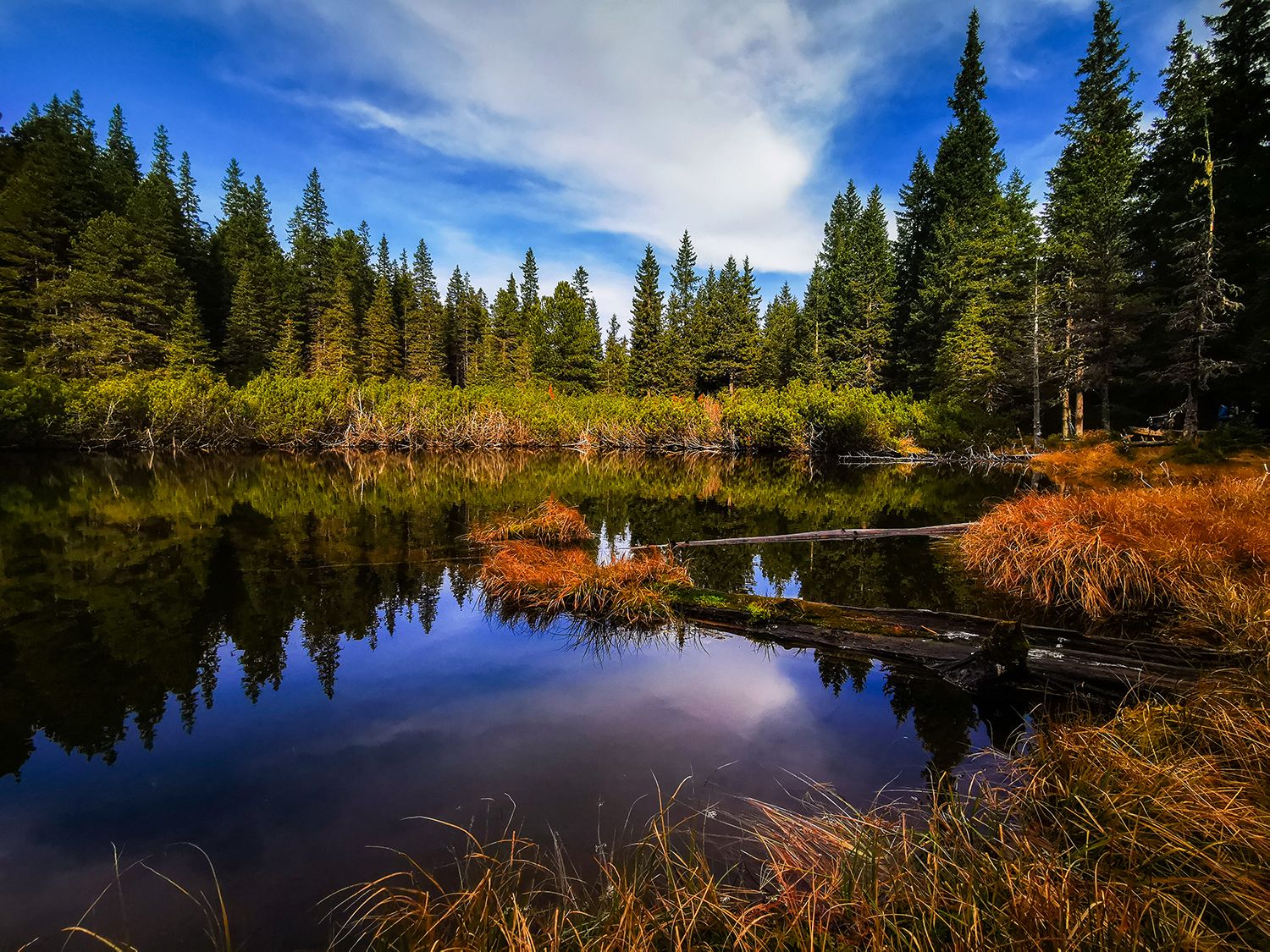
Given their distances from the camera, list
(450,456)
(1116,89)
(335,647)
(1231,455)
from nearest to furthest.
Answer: (335,647)
(1231,455)
(1116,89)
(450,456)

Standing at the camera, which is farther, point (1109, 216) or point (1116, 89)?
point (1116, 89)

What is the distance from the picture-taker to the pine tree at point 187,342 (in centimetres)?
4003

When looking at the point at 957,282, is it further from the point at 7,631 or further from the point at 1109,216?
the point at 7,631

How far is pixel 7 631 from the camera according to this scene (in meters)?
5.93

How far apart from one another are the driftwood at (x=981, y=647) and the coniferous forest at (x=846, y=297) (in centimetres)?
2103

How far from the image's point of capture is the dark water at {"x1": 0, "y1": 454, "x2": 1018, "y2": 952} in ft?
9.76

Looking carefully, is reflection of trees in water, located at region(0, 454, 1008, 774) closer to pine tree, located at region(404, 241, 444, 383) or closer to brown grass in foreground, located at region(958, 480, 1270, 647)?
brown grass in foreground, located at region(958, 480, 1270, 647)

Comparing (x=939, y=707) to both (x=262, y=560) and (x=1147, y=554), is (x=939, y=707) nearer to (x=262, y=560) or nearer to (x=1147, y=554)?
(x=1147, y=554)

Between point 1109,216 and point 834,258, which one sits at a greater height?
point 834,258

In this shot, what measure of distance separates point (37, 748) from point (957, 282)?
40039 mm

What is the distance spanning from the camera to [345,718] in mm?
4457

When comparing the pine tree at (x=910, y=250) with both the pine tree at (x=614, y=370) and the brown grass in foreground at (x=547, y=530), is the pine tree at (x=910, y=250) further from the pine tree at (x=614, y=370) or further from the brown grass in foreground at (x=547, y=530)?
the brown grass in foreground at (x=547, y=530)

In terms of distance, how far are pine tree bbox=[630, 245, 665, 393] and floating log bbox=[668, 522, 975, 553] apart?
132ft

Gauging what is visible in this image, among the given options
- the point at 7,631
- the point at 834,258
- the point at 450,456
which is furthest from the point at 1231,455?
the point at 834,258
